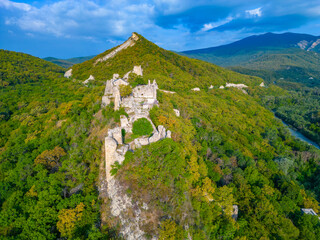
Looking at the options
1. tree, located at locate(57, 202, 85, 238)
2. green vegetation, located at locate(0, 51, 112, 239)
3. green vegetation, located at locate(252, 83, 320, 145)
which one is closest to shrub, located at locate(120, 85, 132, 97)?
green vegetation, located at locate(0, 51, 112, 239)

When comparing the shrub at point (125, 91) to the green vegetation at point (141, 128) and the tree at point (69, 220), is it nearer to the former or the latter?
the green vegetation at point (141, 128)

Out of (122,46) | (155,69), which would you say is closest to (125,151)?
(155,69)

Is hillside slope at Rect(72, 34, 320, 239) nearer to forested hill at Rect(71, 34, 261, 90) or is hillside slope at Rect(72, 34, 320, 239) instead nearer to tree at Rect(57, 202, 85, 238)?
tree at Rect(57, 202, 85, 238)

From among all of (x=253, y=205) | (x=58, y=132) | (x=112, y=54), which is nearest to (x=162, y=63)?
(x=112, y=54)

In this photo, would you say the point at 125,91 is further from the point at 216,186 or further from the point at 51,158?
the point at 216,186

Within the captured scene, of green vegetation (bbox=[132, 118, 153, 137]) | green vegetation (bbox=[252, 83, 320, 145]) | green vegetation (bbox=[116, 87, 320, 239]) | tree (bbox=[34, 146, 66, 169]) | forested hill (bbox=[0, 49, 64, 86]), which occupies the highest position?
forested hill (bbox=[0, 49, 64, 86])

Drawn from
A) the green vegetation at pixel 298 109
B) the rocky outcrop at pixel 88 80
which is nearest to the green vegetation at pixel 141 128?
the rocky outcrop at pixel 88 80

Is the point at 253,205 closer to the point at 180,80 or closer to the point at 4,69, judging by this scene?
the point at 180,80
